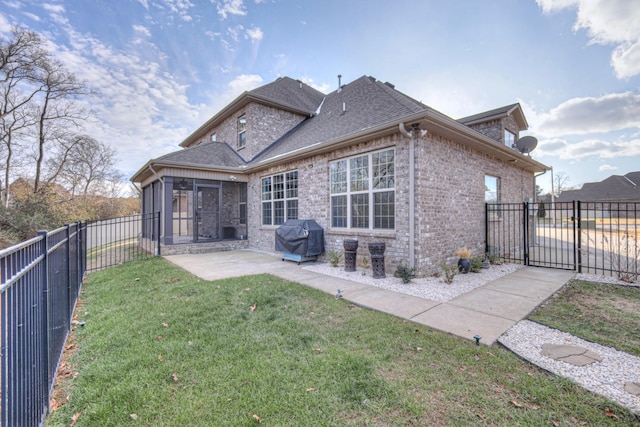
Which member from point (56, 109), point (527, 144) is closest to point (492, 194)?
point (527, 144)

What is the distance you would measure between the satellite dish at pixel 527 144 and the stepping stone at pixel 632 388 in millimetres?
11915

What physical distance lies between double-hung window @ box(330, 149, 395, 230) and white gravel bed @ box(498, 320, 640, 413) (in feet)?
12.1

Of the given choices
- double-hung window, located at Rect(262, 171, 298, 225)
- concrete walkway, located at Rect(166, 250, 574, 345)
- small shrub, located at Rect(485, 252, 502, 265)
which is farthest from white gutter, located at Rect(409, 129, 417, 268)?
double-hung window, located at Rect(262, 171, 298, 225)

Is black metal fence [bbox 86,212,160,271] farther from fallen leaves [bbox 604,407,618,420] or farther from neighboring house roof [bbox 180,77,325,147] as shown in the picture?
fallen leaves [bbox 604,407,618,420]

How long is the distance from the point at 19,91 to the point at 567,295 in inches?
1079

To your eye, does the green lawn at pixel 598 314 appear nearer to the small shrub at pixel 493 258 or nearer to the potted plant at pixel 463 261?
the potted plant at pixel 463 261

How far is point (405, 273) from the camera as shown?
5.92 meters

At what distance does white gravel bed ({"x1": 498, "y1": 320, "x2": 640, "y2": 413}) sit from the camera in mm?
2408

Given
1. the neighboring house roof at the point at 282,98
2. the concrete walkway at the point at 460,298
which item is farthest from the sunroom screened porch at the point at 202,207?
the neighboring house roof at the point at 282,98

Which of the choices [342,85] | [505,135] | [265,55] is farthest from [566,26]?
[265,55]

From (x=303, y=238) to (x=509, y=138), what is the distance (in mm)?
10349

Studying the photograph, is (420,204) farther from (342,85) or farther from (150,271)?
(342,85)

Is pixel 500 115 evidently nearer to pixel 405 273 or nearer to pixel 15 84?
pixel 405 273

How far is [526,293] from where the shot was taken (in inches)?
207
